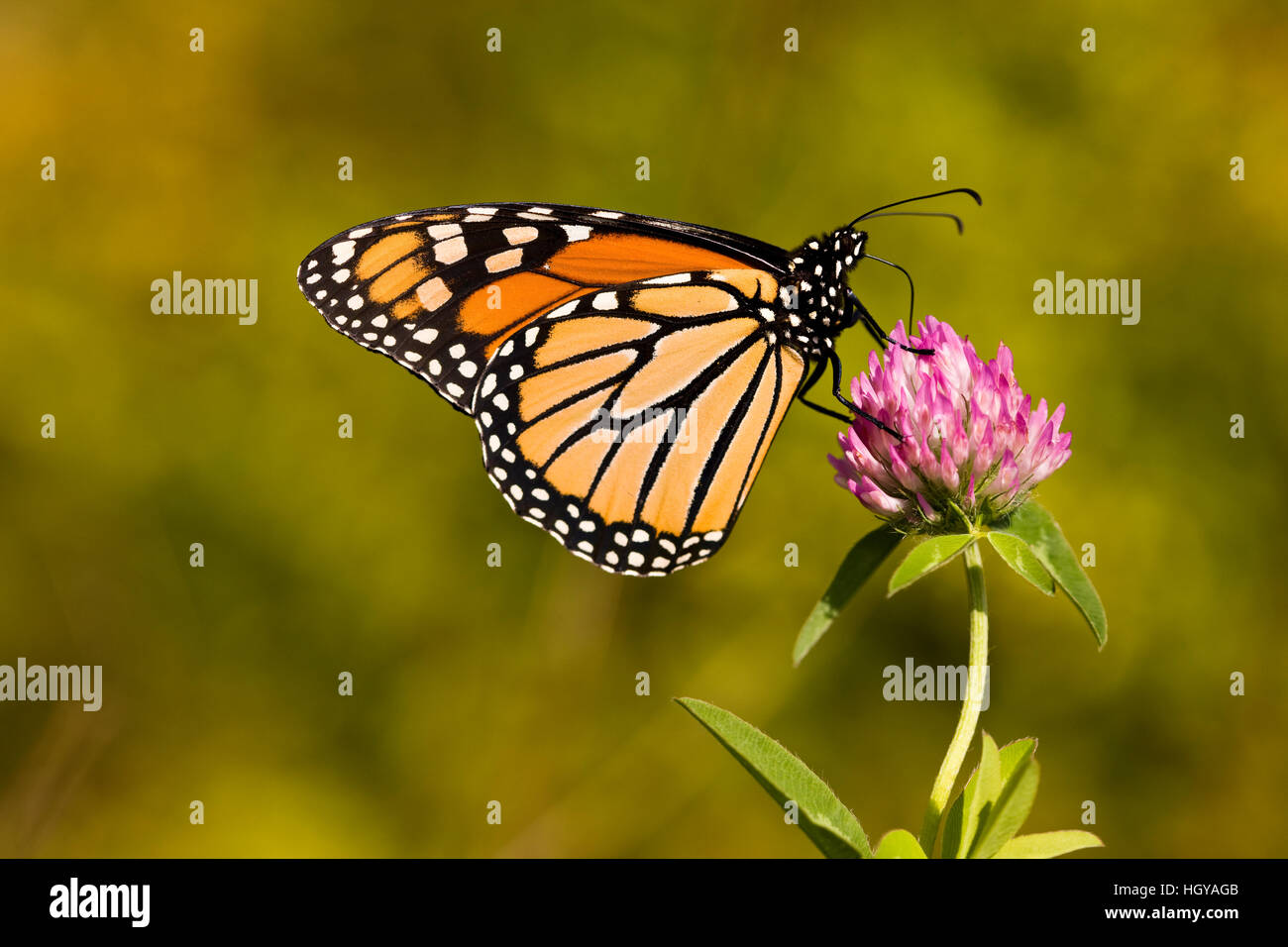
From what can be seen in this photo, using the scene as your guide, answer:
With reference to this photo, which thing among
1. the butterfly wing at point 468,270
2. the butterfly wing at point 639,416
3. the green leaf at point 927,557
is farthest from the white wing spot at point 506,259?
the green leaf at point 927,557

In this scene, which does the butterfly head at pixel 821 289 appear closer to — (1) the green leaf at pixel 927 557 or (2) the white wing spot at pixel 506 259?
(2) the white wing spot at pixel 506 259

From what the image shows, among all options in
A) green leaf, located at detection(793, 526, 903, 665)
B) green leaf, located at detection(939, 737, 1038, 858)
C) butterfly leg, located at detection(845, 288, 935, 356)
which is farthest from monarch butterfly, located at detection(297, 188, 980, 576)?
green leaf, located at detection(939, 737, 1038, 858)

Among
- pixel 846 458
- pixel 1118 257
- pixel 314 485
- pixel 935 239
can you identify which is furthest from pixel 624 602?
pixel 846 458

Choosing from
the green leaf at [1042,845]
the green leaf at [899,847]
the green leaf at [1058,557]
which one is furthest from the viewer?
the green leaf at [1058,557]

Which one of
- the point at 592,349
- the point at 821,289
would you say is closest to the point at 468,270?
the point at 592,349

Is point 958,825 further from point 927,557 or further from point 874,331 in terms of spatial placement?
point 874,331
